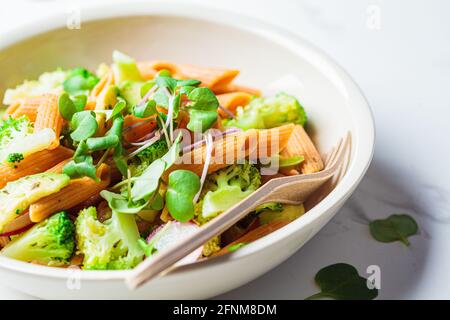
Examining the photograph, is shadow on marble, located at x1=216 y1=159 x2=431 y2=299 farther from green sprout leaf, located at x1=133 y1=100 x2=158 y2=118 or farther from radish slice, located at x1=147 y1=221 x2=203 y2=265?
green sprout leaf, located at x1=133 y1=100 x2=158 y2=118

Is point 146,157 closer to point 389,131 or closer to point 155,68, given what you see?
point 155,68

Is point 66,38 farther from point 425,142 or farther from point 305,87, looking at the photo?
point 425,142

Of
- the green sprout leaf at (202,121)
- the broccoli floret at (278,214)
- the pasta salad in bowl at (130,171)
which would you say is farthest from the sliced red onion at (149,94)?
the broccoli floret at (278,214)

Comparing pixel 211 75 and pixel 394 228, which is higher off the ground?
pixel 211 75

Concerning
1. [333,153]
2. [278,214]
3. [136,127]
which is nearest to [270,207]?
[278,214]

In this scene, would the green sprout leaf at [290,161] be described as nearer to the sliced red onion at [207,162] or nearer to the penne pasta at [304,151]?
the penne pasta at [304,151]
